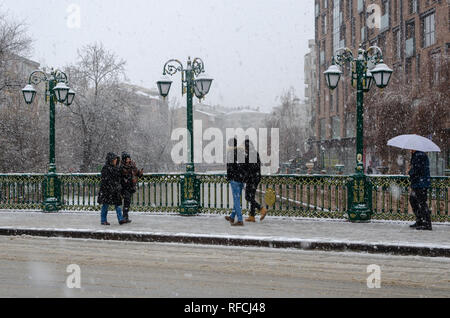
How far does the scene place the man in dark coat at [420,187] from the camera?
1066cm

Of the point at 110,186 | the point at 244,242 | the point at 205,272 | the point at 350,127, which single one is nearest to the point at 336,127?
the point at 350,127

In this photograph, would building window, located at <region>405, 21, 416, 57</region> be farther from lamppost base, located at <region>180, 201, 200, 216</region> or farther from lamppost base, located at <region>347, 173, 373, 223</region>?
lamppost base, located at <region>180, 201, 200, 216</region>

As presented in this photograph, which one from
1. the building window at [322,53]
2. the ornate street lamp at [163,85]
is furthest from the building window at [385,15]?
the ornate street lamp at [163,85]

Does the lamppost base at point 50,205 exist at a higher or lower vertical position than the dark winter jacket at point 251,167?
lower

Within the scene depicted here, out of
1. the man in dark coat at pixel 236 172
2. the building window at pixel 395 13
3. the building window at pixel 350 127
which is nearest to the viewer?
the man in dark coat at pixel 236 172

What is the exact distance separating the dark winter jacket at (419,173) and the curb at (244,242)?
2.39 metres

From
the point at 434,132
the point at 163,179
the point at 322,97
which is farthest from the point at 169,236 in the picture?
the point at 322,97

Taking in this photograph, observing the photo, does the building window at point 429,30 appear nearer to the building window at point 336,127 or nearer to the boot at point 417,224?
the building window at point 336,127

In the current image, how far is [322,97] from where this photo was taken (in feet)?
192

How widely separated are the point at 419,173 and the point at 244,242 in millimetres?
4053

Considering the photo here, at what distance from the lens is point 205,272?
281 inches

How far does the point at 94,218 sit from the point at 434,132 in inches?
868

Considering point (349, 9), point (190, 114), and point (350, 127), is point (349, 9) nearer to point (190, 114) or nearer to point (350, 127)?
point (350, 127)
